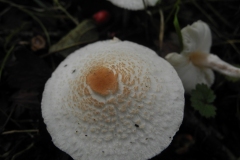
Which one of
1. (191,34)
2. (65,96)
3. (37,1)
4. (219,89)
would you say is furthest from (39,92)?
(219,89)

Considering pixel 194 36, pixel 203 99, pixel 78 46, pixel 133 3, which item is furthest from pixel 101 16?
pixel 203 99

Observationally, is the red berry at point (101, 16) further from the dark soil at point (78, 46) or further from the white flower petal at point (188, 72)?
the white flower petal at point (188, 72)

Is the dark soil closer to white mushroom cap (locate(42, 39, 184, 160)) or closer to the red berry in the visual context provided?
the red berry

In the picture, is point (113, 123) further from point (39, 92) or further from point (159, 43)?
point (159, 43)

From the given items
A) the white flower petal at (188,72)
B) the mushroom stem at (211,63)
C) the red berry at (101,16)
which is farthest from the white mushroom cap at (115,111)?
the red berry at (101,16)

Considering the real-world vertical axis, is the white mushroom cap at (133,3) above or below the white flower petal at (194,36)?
above

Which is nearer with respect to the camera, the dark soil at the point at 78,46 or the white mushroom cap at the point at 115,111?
the white mushroom cap at the point at 115,111
